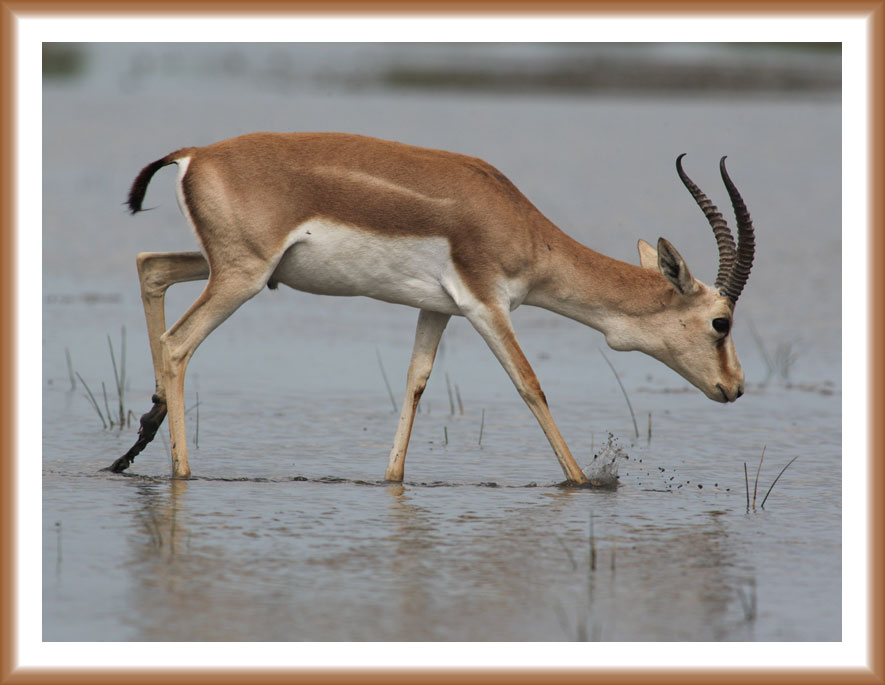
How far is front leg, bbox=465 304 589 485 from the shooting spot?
7328 millimetres

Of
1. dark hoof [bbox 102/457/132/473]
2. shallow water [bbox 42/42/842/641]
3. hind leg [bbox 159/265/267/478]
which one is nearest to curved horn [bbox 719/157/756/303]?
shallow water [bbox 42/42/842/641]

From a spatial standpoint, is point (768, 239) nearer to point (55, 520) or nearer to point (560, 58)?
point (55, 520)

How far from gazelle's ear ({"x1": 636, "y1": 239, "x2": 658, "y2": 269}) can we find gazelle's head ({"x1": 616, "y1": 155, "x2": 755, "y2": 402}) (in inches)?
9.9

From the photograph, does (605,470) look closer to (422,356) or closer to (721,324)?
(721,324)

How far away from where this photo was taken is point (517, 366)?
7426 millimetres

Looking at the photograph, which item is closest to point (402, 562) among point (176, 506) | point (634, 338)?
point (176, 506)

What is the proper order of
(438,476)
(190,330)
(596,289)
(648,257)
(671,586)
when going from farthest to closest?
(648,257)
(596,289)
(438,476)
(190,330)
(671,586)

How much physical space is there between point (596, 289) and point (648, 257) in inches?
24.8

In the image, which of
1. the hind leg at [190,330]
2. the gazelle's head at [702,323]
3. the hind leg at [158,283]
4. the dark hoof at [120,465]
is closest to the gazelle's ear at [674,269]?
the gazelle's head at [702,323]

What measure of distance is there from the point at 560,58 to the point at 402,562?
1525 inches

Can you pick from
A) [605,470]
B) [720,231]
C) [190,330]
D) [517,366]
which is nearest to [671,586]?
[605,470]

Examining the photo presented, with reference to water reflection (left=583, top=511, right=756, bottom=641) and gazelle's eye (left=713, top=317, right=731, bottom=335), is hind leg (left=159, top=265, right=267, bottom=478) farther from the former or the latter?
gazelle's eye (left=713, top=317, right=731, bottom=335)

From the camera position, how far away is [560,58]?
141ft

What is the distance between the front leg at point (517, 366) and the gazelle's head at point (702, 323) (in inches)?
30.8
